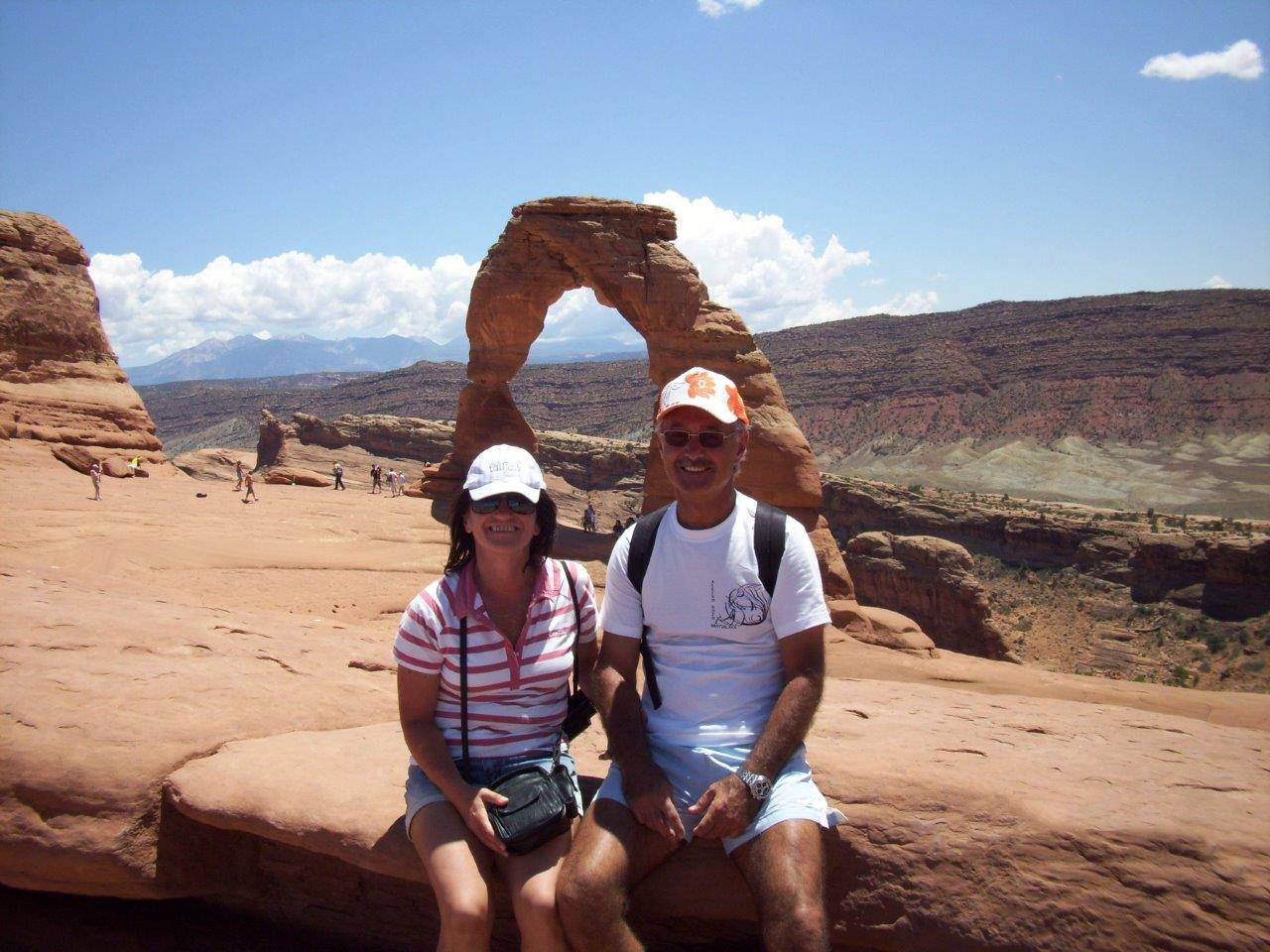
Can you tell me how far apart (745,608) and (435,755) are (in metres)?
1.20

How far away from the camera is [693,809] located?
286 cm

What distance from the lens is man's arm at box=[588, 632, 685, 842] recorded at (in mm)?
2891

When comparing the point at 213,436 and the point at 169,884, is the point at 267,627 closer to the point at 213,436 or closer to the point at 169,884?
the point at 169,884

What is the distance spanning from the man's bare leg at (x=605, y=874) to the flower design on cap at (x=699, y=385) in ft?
4.84

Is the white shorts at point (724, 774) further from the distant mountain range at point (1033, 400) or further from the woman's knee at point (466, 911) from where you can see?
the distant mountain range at point (1033, 400)

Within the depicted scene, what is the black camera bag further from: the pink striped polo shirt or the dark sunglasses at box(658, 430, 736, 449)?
the dark sunglasses at box(658, 430, 736, 449)

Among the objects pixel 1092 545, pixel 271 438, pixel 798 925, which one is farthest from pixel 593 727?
pixel 271 438

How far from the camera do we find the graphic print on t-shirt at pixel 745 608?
3.10 metres

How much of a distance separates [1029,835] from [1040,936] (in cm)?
31

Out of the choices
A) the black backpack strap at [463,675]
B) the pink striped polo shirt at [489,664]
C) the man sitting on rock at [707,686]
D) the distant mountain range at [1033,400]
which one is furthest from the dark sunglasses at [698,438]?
the distant mountain range at [1033,400]

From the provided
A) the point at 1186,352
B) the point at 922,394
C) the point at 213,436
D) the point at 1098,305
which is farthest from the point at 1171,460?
the point at 213,436

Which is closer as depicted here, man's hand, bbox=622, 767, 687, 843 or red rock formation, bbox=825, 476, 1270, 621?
man's hand, bbox=622, 767, 687, 843

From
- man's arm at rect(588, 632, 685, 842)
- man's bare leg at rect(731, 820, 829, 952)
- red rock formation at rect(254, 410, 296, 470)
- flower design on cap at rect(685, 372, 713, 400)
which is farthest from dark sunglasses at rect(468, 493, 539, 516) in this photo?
red rock formation at rect(254, 410, 296, 470)

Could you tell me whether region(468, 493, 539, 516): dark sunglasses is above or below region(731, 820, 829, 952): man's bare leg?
above
